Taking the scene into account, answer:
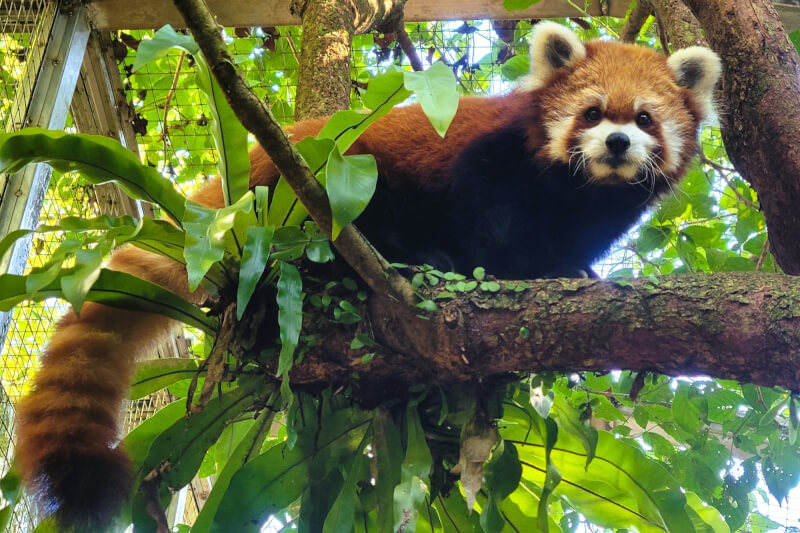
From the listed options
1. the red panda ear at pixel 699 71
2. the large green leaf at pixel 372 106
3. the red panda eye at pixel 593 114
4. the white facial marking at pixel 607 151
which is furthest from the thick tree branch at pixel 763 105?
the large green leaf at pixel 372 106

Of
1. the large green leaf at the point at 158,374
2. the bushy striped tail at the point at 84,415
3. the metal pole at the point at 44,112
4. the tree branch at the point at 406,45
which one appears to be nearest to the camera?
the bushy striped tail at the point at 84,415

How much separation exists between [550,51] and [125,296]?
5.83 feet

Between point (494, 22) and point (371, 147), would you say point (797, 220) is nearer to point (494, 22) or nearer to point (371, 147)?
point (371, 147)

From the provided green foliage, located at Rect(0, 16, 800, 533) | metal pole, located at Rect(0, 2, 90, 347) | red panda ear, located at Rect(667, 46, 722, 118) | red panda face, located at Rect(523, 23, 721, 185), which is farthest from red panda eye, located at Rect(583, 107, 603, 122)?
metal pole, located at Rect(0, 2, 90, 347)

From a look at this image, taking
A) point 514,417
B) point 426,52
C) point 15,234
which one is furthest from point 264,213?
point 426,52

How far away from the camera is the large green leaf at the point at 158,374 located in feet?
6.47

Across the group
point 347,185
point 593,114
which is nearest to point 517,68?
point 593,114

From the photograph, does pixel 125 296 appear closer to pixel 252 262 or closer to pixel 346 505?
pixel 252 262

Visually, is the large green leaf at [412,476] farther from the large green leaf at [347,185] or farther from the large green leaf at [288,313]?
the large green leaf at [347,185]

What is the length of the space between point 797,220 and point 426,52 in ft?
10.4

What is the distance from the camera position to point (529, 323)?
5.39ft

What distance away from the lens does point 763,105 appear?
6.83 feet

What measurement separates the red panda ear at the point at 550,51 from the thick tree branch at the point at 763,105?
429 millimetres

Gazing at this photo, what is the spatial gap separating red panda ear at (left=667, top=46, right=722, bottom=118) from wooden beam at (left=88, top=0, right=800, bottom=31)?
76cm
